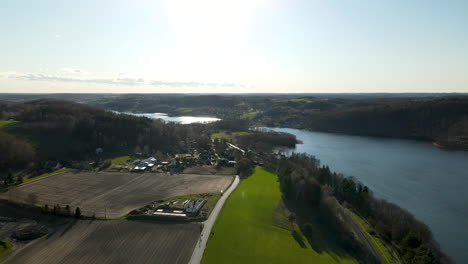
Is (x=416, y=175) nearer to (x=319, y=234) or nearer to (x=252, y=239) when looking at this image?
(x=319, y=234)

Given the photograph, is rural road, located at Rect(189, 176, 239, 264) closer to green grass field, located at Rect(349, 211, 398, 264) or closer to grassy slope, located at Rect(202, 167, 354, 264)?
grassy slope, located at Rect(202, 167, 354, 264)

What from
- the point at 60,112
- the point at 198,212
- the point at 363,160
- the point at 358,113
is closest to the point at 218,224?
the point at 198,212

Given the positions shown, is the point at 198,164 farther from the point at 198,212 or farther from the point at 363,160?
the point at 363,160

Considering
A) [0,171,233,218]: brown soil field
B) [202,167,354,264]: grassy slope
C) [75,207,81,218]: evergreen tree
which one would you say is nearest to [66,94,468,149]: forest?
[202,167,354,264]: grassy slope

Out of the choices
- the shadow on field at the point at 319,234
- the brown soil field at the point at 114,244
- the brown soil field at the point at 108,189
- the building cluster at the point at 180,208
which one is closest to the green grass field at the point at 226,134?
the brown soil field at the point at 108,189

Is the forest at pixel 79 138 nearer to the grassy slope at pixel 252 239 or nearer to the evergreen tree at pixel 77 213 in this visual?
the evergreen tree at pixel 77 213

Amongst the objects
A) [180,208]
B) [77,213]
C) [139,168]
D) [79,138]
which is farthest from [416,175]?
[79,138]
